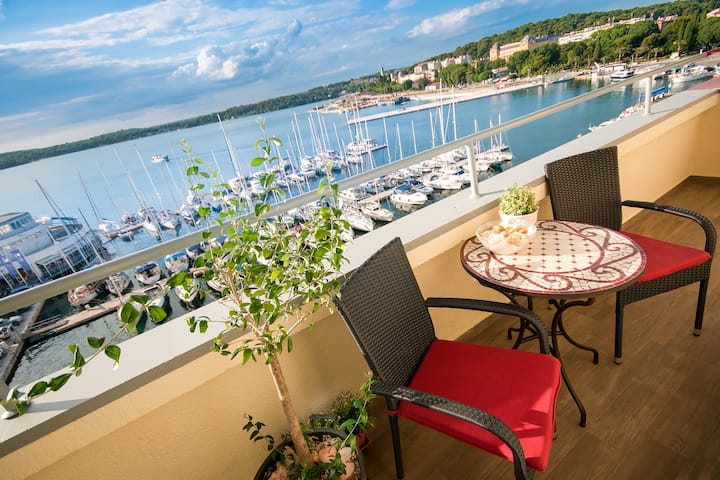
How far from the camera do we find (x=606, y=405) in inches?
59.2

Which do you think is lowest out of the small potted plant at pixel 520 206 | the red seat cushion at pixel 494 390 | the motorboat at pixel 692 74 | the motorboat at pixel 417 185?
the motorboat at pixel 417 185

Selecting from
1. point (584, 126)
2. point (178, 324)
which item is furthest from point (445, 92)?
point (178, 324)

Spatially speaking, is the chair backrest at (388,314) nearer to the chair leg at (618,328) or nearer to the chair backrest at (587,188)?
the chair leg at (618,328)

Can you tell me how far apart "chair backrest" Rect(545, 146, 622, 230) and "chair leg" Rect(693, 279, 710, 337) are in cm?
48

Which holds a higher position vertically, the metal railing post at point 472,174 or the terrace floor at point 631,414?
the metal railing post at point 472,174

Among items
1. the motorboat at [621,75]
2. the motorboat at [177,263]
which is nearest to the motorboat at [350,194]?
the motorboat at [177,263]

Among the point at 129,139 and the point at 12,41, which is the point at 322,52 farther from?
the point at 129,139

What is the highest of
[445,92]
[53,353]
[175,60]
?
[175,60]

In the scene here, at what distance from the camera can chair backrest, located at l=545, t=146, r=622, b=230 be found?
1.91 metres

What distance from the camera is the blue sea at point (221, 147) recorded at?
6.25ft

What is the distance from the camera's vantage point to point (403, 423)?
62.7 inches

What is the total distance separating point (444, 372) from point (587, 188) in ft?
4.81

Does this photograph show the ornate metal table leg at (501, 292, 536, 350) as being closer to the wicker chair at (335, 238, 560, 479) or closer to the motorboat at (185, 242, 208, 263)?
the wicker chair at (335, 238, 560, 479)

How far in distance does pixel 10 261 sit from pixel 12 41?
8.70 feet
